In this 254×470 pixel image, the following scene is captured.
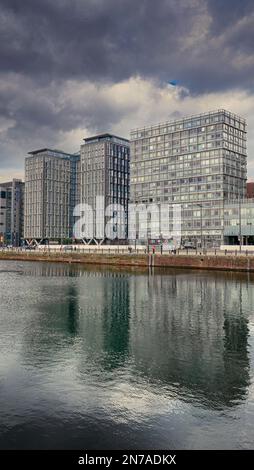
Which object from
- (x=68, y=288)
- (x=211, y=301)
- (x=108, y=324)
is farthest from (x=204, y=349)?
(x=68, y=288)

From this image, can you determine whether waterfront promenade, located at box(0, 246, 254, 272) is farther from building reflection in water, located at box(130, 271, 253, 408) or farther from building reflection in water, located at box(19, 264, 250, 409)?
building reflection in water, located at box(130, 271, 253, 408)

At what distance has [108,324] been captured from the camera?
3716cm

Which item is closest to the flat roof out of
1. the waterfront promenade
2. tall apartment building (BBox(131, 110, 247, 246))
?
tall apartment building (BBox(131, 110, 247, 246))

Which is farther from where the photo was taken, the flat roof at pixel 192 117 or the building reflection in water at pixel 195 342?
the flat roof at pixel 192 117

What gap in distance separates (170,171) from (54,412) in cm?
16305

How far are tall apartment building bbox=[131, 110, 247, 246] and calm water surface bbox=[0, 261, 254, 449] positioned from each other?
11521 cm

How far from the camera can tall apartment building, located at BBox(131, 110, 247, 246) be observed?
161 m

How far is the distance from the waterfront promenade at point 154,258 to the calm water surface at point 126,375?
46.7m

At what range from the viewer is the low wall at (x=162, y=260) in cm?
9250

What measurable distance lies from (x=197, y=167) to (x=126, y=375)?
150729mm

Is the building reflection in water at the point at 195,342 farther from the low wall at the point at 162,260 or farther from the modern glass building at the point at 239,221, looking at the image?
the modern glass building at the point at 239,221

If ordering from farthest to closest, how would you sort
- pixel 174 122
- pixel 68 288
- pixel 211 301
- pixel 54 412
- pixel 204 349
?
pixel 174 122
pixel 68 288
pixel 211 301
pixel 204 349
pixel 54 412

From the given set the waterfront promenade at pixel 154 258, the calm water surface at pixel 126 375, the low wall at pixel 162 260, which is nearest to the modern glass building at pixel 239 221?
the waterfront promenade at pixel 154 258
